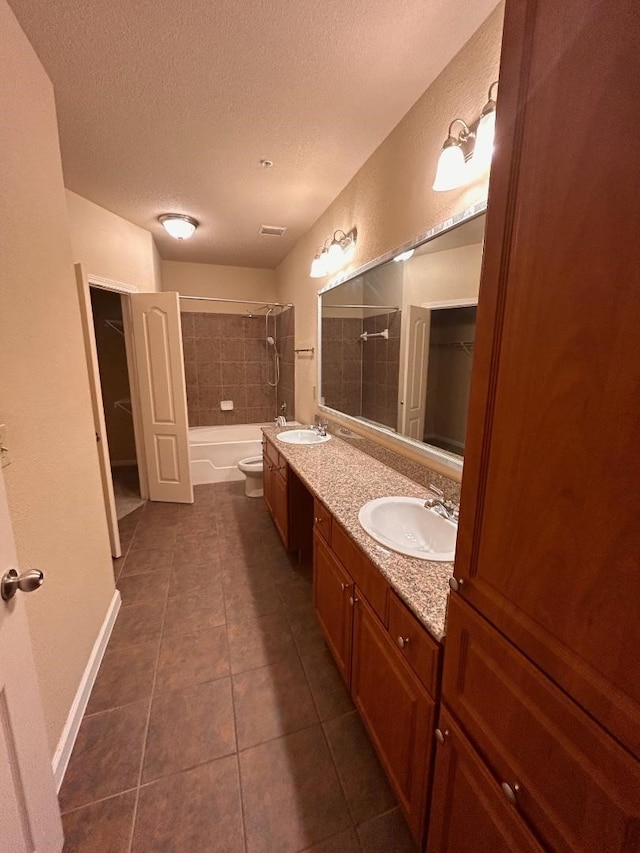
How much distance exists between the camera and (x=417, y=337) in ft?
5.67

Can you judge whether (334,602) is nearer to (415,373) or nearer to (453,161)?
(415,373)

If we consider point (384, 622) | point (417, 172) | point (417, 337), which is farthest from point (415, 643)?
point (417, 172)

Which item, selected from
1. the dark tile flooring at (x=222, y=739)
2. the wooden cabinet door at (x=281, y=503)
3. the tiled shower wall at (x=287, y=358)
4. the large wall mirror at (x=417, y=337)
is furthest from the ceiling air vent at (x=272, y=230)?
the dark tile flooring at (x=222, y=739)

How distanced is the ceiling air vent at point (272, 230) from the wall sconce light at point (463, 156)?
199 centimetres

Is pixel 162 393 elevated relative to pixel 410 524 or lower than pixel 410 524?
elevated

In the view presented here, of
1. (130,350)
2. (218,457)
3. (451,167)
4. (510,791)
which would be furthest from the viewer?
(218,457)

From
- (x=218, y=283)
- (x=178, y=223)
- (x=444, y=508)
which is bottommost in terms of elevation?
(x=444, y=508)

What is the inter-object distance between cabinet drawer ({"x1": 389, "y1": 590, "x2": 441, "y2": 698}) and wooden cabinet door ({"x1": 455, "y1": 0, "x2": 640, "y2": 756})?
0.28 m

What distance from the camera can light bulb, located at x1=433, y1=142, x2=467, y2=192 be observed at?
3.98ft

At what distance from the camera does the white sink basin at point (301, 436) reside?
8.83 feet

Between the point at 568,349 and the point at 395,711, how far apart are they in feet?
3.66

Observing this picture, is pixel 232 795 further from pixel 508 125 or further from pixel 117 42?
pixel 117 42

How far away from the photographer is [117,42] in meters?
1.28

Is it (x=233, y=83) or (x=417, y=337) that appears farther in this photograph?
(x=417, y=337)
